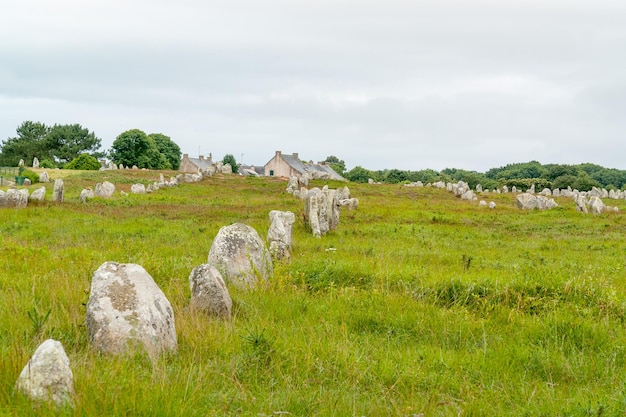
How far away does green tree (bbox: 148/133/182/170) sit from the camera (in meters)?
105

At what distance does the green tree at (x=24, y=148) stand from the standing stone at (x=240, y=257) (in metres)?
90.4

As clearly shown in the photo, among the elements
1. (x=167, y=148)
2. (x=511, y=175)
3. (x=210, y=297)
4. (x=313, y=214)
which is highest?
(x=167, y=148)

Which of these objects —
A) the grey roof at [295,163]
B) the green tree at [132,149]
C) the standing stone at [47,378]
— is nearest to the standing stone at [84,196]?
the standing stone at [47,378]

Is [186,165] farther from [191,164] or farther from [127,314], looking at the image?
[127,314]

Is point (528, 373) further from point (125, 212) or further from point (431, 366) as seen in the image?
point (125, 212)

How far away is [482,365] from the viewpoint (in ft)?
19.9

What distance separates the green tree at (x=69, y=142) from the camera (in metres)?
91.6

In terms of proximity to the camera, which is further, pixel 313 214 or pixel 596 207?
pixel 596 207

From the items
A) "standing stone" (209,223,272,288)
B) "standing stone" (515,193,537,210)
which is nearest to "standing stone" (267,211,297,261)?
"standing stone" (209,223,272,288)

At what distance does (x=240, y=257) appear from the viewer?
10109 millimetres

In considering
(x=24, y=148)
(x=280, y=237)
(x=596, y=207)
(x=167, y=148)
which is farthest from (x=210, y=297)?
(x=167, y=148)

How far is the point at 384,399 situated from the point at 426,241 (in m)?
12.7

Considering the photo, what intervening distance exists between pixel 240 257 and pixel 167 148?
10019 cm

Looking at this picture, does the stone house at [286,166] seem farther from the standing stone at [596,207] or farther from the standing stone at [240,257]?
the standing stone at [240,257]
